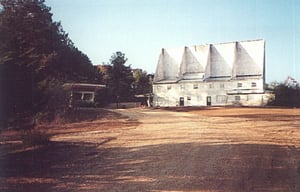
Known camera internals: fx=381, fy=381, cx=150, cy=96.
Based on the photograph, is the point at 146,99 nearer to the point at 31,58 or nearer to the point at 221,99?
the point at 221,99

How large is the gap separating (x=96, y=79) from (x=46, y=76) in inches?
153

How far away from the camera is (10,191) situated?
168 inches

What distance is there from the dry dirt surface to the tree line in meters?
0.72

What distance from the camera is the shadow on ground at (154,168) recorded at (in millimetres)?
4242

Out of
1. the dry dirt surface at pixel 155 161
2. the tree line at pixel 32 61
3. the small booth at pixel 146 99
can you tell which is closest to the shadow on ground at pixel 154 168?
the dry dirt surface at pixel 155 161

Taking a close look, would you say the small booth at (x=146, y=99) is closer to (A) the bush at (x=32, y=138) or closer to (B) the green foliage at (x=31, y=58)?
(B) the green foliage at (x=31, y=58)

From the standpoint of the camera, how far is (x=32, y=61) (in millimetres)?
5676

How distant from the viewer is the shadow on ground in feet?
13.9

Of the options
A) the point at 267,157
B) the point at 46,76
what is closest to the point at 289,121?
the point at 267,157

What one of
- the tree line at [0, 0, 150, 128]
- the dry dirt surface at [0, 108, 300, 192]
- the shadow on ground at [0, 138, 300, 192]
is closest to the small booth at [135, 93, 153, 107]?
the tree line at [0, 0, 150, 128]

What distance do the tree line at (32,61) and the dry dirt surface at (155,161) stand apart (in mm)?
722

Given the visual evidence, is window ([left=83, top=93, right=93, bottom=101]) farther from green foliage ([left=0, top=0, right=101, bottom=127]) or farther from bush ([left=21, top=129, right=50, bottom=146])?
bush ([left=21, top=129, right=50, bottom=146])

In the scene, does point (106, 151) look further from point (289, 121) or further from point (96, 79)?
point (289, 121)

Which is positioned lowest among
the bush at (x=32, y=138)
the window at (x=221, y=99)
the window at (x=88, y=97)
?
the bush at (x=32, y=138)
